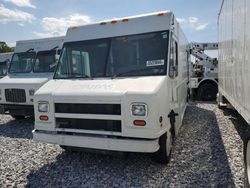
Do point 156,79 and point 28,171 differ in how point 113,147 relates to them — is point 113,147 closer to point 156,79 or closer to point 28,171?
point 156,79

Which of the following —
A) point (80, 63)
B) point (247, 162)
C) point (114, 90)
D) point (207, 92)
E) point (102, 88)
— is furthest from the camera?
point (207, 92)

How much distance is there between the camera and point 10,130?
308 inches

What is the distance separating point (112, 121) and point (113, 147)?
0.43m

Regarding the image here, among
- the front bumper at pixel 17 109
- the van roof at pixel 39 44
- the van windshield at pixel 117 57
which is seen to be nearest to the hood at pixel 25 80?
the front bumper at pixel 17 109

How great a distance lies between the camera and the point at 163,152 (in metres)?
4.50

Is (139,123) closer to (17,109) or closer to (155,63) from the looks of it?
(155,63)

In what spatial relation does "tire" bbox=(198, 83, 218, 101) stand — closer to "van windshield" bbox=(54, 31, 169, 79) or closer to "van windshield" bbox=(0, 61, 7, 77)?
"van windshield" bbox=(54, 31, 169, 79)

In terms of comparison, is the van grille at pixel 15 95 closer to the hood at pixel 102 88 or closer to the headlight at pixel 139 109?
the hood at pixel 102 88

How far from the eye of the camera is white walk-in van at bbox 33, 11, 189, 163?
3.96m

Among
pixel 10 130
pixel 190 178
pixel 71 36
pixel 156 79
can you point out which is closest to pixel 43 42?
pixel 10 130

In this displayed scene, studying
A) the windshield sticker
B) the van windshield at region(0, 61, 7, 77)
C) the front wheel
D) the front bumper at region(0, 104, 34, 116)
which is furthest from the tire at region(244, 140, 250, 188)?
the van windshield at region(0, 61, 7, 77)

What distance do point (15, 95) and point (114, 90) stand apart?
5.22 metres

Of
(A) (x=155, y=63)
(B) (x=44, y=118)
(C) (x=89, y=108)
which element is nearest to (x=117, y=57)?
(A) (x=155, y=63)

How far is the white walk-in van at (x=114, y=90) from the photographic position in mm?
3963
